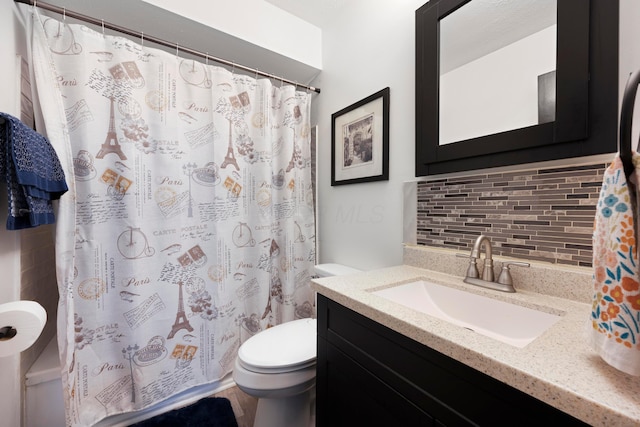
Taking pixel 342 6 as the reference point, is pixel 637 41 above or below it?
below

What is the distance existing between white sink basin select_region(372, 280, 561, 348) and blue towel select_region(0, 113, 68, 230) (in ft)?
4.12

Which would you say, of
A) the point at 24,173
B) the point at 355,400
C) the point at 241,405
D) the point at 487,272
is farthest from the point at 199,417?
the point at 487,272

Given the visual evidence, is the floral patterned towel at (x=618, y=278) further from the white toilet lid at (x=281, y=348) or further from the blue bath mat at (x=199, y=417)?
the blue bath mat at (x=199, y=417)

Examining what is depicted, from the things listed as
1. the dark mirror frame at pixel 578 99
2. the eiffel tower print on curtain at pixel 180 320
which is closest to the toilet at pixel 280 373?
the eiffel tower print on curtain at pixel 180 320

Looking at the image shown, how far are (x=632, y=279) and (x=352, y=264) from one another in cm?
122

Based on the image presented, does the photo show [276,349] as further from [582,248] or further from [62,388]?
[582,248]

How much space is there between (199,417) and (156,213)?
1.06 metres

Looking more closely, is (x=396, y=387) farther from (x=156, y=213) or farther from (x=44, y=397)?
(x=44, y=397)

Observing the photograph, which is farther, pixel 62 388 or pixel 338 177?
pixel 338 177

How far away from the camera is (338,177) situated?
1.63 meters

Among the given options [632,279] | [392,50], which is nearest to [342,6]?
[392,50]

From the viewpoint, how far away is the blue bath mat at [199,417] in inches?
48.3

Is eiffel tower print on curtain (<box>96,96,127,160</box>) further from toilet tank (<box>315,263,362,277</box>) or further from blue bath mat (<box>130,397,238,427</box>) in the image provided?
blue bath mat (<box>130,397,238,427</box>)

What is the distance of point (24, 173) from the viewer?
843mm
